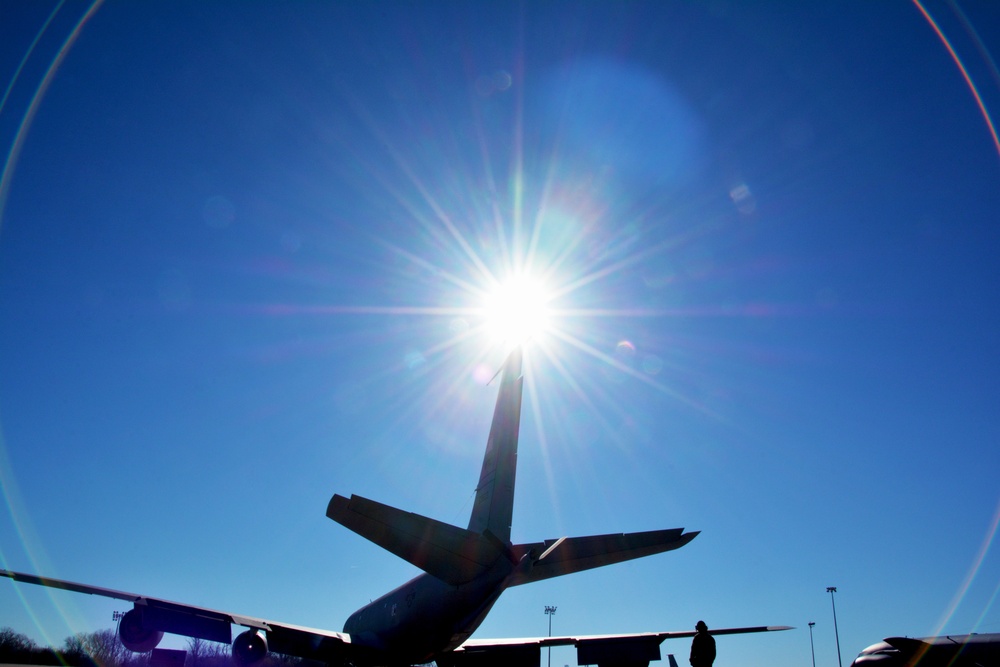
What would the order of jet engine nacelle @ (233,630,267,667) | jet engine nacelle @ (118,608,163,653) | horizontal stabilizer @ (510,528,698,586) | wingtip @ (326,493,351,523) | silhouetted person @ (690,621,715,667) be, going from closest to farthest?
silhouetted person @ (690,621,715,667)
wingtip @ (326,493,351,523)
horizontal stabilizer @ (510,528,698,586)
jet engine nacelle @ (118,608,163,653)
jet engine nacelle @ (233,630,267,667)

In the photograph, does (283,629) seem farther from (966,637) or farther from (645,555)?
(966,637)

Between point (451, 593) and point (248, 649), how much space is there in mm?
5144

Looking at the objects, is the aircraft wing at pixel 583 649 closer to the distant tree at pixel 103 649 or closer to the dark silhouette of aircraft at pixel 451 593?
the dark silhouette of aircraft at pixel 451 593

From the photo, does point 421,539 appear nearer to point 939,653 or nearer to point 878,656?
point 878,656

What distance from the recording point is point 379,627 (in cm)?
1819

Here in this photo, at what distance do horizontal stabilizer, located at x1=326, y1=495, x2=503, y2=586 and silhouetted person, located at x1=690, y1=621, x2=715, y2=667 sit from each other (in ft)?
17.6

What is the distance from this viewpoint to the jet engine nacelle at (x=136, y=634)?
12719mm

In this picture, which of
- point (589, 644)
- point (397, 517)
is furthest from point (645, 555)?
point (589, 644)

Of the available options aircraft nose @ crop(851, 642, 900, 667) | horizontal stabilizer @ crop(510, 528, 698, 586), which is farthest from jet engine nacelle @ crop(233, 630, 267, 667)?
aircraft nose @ crop(851, 642, 900, 667)

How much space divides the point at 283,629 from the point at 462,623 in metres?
5.01

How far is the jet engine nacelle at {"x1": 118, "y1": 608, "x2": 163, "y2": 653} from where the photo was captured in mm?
12719

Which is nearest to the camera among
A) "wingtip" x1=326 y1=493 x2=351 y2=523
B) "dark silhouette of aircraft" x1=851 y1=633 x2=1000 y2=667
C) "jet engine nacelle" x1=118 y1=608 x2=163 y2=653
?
"dark silhouette of aircraft" x1=851 y1=633 x2=1000 y2=667

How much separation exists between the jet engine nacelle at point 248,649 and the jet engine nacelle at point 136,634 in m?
1.94

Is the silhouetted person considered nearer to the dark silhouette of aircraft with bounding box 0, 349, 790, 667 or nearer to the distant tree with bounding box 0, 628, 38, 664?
the dark silhouette of aircraft with bounding box 0, 349, 790, 667
